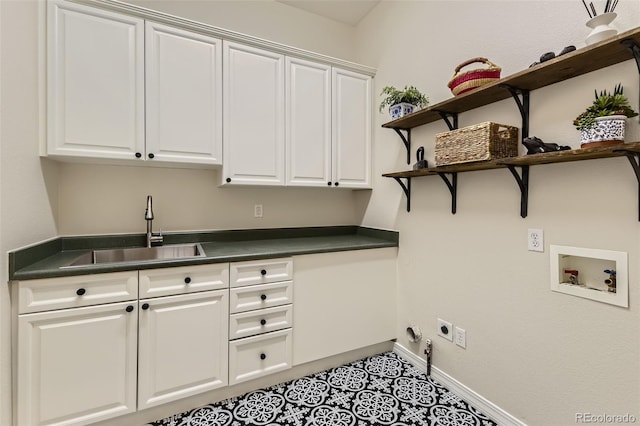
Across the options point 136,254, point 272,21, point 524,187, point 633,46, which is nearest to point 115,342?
point 136,254

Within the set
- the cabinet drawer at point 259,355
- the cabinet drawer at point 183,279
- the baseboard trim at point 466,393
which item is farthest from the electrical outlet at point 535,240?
the cabinet drawer at point 183,279

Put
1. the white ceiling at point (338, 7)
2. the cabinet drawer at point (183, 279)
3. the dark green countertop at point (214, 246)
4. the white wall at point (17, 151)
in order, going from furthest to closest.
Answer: the white ceiling at point (338, 7) < the cabinet drawer at point (183, 279) < the dark green countertop at point (214, 246) < the white wall at point (17, 151)

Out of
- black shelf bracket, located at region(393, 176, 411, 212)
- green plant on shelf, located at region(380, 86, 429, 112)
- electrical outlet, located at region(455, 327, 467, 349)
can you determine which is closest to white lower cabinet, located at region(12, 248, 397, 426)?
black shelf bracket, located at region(393, 176, 411, 212)

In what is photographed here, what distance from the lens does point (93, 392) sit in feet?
4.99

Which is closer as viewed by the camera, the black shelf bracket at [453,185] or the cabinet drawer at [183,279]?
the cabinet drawer at [183,279]

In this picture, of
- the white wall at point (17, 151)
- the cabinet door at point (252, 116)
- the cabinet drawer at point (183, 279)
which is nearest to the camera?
the white wall at point (17, 151)

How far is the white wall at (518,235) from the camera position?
4.05ft

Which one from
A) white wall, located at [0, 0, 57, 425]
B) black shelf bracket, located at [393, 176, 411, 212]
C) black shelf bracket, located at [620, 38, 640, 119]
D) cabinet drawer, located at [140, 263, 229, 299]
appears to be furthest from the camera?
black shelf bracket, located at [393, 176, 411, 212]

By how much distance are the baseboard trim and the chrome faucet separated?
77.8 inches

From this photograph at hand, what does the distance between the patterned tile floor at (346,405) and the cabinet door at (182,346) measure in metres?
0.18

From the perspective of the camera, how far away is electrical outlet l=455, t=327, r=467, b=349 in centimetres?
188

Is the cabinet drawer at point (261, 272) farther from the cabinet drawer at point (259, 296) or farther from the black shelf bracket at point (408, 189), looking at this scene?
the black shelf bracket at point (408, 189)

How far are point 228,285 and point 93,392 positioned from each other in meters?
0.80

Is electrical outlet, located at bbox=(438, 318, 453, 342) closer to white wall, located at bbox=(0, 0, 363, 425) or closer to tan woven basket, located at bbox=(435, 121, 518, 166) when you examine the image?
tan woven basket, located at bbox=(435, 121, 518, 166)
